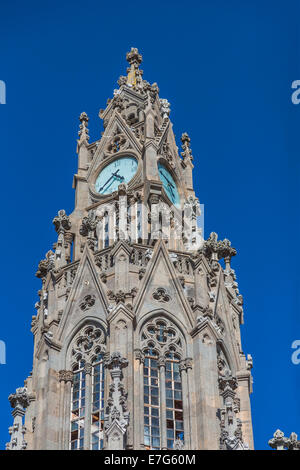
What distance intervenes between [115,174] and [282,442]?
20.2 meters

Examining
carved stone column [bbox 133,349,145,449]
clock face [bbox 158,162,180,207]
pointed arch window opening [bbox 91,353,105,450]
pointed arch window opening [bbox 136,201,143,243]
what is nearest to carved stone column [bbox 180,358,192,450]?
carved stone column [bbox 133,349,145,449]

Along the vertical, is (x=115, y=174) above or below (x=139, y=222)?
above

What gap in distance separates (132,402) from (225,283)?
1032 cm

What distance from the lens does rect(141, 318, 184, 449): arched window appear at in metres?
52.7

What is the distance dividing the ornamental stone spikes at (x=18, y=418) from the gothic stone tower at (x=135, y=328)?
0.15 feet

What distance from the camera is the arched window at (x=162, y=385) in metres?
52.7

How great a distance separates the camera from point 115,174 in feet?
A: 220

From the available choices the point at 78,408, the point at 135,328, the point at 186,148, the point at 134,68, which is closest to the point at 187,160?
the point at 186,148

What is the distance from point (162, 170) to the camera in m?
67.4

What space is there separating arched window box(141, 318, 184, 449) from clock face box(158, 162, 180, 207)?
11.2m

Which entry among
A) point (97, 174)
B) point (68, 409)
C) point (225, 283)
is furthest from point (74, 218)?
point (68, 409)

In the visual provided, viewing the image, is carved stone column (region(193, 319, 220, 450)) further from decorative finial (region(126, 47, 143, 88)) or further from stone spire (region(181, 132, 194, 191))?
decorative finial (region(126, 47, 143, 88))

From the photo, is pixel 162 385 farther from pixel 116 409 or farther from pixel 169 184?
pixel 169 184

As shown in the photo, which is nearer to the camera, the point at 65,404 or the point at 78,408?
the point at 78,408
